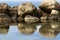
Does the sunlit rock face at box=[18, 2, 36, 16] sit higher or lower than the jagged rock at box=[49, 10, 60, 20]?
higher

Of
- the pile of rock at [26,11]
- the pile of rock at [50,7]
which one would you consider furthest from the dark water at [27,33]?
the pile of rock at [50,7]

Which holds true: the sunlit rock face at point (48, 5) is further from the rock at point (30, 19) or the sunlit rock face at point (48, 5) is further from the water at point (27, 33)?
the water at point (27, 33)

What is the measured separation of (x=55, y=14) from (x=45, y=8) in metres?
1.23

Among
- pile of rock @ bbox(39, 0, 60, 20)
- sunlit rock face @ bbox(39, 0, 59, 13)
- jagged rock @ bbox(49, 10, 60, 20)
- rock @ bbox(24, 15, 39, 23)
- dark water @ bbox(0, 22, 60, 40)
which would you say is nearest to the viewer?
dark water @ bbox(0, 22, 60, 40)

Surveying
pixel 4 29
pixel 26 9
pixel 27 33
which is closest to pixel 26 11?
pixel 26 9

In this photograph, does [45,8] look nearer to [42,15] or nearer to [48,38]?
[42,15]

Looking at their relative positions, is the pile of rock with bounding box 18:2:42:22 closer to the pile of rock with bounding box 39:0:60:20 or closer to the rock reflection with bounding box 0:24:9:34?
the pile of rock with bounding box 39:0:60:20

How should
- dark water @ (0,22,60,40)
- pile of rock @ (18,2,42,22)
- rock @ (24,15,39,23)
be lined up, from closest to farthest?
1. dark water @ (0,22,60,40)
2. rock @ (24,15,39,23)
3. pile of rock @ (18,2,42,22)

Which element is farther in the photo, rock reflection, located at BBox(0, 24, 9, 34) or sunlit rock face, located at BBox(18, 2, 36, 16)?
sunlit rock face, located at BBox(18, 2, 36, 16)

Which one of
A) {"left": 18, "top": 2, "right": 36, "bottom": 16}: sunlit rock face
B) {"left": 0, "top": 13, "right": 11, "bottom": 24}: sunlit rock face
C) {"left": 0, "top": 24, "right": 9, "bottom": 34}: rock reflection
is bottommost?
{"left": 0, "top": 24, "right": 9, "bottom": 34}: rock reflection

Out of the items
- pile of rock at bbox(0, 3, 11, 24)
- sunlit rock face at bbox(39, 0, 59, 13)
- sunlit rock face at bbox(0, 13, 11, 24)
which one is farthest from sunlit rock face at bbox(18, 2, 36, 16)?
sunlit rock face at bbox(0, 13, 11, 24)

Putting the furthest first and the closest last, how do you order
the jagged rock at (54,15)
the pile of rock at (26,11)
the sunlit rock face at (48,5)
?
the sunlit rock face at (48,5), the pile of rock at (26,11), the jagged rock at (54,15)

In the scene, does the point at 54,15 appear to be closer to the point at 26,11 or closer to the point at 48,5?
the point at 48,5

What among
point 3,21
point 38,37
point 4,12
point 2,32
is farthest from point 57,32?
point 4,12
